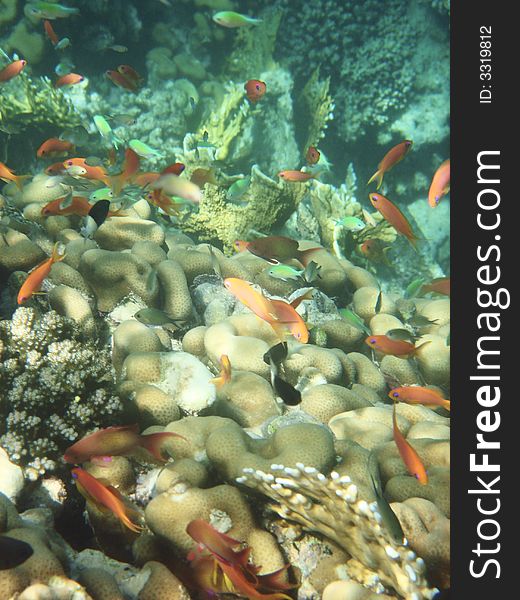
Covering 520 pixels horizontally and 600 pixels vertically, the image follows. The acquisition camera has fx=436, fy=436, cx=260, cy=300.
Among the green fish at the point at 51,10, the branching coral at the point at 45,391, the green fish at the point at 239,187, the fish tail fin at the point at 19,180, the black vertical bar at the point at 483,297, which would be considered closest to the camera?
the black vertical bar at the point at 483,297

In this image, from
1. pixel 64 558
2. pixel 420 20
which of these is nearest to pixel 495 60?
pixel 64 558

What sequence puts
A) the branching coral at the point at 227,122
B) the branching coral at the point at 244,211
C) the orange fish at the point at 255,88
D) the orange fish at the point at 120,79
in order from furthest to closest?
1. the branching coral at the point at 227,122
2. the orange fish at the point at 255,88
3. the branching coral at the point at 244,211
4. the orange fish at the point at 120,79

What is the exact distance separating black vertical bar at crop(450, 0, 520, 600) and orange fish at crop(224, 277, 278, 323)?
1.45 meters

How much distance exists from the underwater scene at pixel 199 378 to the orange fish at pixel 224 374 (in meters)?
0.03

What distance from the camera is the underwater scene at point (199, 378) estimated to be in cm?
210

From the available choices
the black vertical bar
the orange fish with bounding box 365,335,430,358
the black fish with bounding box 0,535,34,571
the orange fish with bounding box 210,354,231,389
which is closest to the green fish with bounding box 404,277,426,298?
the orange fish with bounding box 365,335,430,358

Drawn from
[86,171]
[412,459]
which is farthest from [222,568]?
[86,171]

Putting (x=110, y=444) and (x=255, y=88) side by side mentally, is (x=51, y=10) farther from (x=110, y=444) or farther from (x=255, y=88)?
(x=110, y=444)

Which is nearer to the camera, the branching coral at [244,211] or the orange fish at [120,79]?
the orange fish at [120,79]

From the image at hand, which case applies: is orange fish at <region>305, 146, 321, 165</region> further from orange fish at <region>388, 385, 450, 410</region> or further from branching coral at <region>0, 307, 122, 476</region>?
branching coral at <region>0, 307, 122, 476</region>

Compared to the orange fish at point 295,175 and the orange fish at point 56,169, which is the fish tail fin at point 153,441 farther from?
the orange fish at point 295,175

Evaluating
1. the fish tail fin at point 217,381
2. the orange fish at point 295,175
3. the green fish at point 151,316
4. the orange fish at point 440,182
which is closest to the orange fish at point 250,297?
the fish tail fin at point 217,381

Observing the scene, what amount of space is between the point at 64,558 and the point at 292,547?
1.17 metres

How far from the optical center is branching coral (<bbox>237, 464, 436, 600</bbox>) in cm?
192
